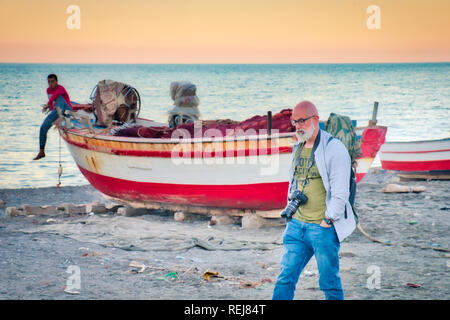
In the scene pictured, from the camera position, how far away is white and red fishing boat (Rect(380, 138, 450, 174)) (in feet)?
43.8

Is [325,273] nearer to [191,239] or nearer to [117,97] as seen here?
[191,239]

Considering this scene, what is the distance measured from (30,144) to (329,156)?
2433cm

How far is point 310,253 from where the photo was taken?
14.5ft

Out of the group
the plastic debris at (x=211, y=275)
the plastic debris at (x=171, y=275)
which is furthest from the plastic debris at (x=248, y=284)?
the plastic debris at (x=171, y=275)

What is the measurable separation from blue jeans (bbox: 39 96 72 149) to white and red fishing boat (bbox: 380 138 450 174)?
8043 mm

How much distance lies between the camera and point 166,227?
899cm

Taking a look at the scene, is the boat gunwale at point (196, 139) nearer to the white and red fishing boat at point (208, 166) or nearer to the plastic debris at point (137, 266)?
the white and red fishing boat at point (208, 166)

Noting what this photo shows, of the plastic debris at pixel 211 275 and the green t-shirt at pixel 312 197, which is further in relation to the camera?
the plastic debris at pixel 211 275

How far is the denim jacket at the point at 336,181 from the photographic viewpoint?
411 cm

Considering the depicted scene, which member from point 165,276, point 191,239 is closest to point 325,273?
point 165,276

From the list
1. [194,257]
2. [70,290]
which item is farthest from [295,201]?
[194,257]

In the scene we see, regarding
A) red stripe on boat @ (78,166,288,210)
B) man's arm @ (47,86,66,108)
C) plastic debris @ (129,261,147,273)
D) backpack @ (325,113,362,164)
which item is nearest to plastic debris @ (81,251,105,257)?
plastic debris @ (129,261,147,273)

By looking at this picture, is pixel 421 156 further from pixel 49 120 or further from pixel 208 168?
pixel 49 120

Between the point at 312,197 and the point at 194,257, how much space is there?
127 inches
